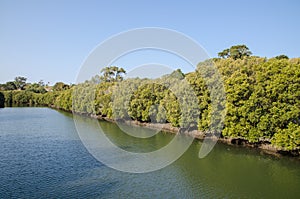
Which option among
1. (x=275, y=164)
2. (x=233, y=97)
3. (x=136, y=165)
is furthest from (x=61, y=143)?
(x=275, y=164)

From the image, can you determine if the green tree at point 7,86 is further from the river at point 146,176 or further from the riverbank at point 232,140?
the river at point 146,176

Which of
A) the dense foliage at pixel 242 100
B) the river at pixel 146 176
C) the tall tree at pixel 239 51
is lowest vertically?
the river at pixel 146 176

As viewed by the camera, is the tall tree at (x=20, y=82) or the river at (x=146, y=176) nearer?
the river at (x=146, y=176)

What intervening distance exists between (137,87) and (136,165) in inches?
979

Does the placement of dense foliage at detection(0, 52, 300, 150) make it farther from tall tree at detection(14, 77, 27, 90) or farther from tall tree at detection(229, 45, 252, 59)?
tall tree at detection(14, 77, 27, 90)

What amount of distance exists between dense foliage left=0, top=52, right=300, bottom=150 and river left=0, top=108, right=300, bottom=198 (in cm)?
238

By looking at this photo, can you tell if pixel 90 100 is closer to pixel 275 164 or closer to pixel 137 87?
pixel 137 87

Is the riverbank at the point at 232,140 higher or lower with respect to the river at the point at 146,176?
higher

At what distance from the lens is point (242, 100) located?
25531 mm

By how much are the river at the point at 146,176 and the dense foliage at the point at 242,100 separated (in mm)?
2381

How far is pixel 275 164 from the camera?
21484mm

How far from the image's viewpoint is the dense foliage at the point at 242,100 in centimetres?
2252

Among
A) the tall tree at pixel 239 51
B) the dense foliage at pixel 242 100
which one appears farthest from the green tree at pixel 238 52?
the dense foliage at pixel 242 100

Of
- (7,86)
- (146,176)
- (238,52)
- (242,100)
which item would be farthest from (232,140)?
(7,86)
